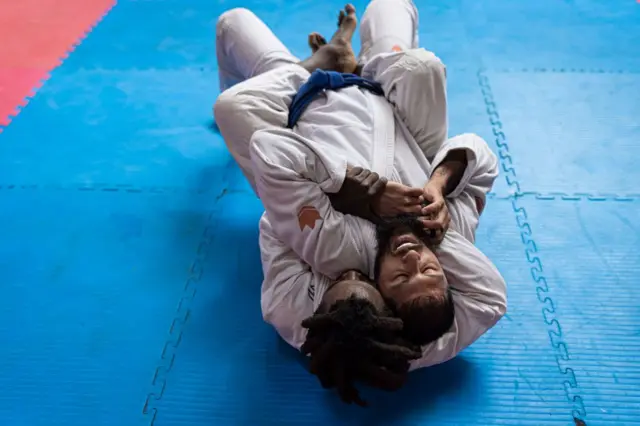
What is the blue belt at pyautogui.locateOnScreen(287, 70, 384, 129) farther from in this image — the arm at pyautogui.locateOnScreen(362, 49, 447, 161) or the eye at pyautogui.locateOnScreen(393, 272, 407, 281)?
the eye at pyautogui.locateOnScreen(393, 272, 407, 281)

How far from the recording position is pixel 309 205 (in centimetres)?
178

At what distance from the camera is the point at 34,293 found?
7.34 feet

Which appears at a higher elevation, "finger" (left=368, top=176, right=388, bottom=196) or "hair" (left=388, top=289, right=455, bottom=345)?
"finger" (left=368, top=176, right=388, bottom=196)

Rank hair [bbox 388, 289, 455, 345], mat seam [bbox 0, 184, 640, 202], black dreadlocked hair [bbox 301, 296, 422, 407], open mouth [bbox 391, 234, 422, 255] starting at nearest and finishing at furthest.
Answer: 1. black dreadlocked hair [bbox 301, 296, 422, 407]
2. hair [bbox 388, 289, 455, 345]
3. open mouth [bbox 391, 234, 422, 255]
4. mat seam [bbox 0, 184, 640, 202]

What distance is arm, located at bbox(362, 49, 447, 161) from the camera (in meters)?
2.11

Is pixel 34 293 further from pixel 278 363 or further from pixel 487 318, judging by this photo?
pixel 487 318

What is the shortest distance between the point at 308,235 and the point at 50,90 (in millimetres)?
2430

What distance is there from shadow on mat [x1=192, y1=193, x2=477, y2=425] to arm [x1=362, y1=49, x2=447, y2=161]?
2.93ft

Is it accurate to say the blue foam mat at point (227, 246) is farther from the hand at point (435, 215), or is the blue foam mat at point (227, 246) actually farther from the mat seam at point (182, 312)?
the hand at point (435, 215)

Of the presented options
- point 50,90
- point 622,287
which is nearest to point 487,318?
point 622,287

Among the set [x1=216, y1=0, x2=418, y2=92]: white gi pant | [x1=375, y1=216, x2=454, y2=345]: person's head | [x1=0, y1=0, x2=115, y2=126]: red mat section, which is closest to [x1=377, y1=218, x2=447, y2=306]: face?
[x1=375, y1=216, x2=454, y2=345]: person's head

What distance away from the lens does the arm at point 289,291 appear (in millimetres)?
1843

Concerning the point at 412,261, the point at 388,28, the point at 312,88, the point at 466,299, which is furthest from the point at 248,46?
the point at 466,299

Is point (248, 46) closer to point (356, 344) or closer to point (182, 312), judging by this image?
point (182, 312)
